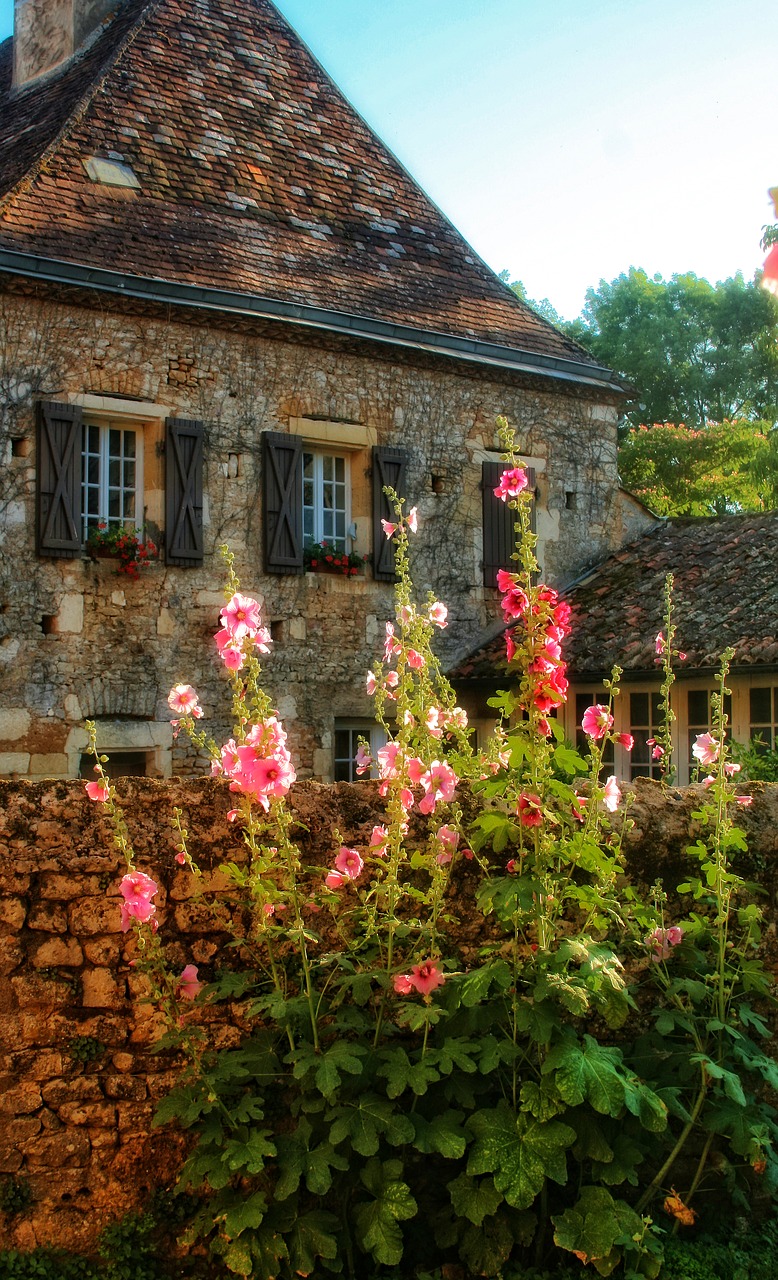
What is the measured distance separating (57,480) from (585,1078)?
7893 millimetres

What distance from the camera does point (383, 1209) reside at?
3986 millimetres

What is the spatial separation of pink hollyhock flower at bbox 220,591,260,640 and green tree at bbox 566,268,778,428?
2803cm

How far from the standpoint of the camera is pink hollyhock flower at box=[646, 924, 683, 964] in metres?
4.63

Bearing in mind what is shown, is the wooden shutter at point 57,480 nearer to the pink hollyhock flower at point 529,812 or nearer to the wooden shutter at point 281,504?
the wooden shutter at point 281,504

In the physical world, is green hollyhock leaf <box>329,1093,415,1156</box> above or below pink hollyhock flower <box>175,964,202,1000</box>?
below

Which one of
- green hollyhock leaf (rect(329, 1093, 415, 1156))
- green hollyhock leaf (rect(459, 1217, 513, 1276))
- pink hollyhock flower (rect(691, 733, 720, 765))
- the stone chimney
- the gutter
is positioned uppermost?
the stone chimney

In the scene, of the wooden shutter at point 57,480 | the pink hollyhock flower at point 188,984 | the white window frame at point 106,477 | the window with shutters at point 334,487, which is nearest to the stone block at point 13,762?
the wooden shutter at point 57,480

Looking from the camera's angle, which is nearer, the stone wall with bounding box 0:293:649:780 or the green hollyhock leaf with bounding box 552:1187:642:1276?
the green hollyhock leaf with bounding box 552:1187:642:1276

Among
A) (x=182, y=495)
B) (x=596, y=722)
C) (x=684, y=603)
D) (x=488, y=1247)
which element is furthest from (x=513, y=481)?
(x=684, y=603)

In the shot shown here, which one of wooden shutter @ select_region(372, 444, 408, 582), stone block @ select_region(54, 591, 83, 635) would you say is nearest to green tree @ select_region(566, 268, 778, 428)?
wooden shutter @ select_region(372, 444, 408, 582)

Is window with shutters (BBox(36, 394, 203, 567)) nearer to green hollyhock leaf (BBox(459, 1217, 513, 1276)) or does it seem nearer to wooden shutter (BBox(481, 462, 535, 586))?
wooden shutter (BBox(481, 462, 535, 586))

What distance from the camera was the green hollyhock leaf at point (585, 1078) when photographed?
3.89m

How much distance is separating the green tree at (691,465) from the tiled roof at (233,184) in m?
10.3

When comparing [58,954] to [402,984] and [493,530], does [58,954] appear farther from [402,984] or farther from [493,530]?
[493,530]
